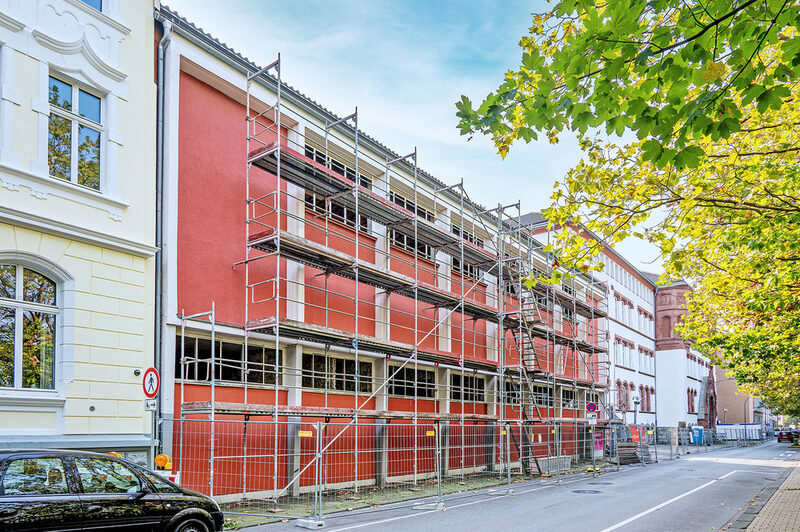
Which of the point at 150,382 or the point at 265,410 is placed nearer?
the point at 150,382

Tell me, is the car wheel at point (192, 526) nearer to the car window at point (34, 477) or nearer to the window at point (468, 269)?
the car window at point (34, 477)

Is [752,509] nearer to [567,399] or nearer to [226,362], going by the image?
[226,362]

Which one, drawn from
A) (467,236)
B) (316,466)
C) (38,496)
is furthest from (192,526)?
(467,236)

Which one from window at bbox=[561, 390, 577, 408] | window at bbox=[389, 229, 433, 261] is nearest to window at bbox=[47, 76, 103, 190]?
window at bbox=[389, 229, 433, 261]

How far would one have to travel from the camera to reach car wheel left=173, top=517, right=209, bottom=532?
836 centimetres

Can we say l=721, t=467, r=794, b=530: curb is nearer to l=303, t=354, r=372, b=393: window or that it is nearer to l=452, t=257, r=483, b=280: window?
l=303, t=354, r=372, b=393: window

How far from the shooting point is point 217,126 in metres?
15.2

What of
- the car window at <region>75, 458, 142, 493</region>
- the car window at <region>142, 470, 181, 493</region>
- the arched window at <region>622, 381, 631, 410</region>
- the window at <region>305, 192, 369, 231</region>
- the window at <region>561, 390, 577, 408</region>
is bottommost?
the arched window at <region>622, 381, 631, 410</region>

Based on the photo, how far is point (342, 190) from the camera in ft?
56.4

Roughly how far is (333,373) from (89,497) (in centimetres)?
1062

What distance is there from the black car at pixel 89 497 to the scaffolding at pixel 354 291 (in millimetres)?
3891

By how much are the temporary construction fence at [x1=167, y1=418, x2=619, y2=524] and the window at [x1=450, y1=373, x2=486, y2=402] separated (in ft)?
7.00

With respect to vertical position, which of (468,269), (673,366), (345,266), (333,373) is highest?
(468,269)

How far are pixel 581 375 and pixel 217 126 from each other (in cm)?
2737
